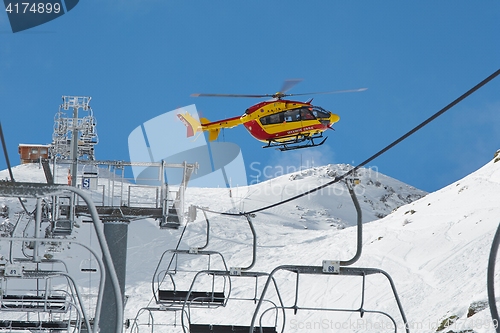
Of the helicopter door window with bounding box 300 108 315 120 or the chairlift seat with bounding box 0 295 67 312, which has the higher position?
the helicopter door window with bounding box 300 108 315 120

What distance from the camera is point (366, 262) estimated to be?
27.4 m

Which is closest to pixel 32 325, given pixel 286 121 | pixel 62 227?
pixel 62 227

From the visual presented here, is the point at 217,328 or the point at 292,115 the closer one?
the point at 217,328

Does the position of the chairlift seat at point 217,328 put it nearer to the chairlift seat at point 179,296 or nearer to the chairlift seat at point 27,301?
the chairlift seat at point 179,296

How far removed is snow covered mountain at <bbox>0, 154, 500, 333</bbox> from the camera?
65.6 ft

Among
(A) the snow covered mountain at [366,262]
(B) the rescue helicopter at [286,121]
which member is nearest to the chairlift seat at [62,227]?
(A) the snow covered mountain at [366,262]

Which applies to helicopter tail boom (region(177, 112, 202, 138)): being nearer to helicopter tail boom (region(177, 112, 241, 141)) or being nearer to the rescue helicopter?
helicopter tail boom (region(177, 112, 241, 141))

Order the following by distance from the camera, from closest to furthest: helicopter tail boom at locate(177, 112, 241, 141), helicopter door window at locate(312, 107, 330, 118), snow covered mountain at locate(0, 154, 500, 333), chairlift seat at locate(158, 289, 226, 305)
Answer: chairlift seat at locate(158, 289, 226, 305)
snow covered mountain at locate(0, 154, 500, 333)
helicopter door window at locate(312, 107, 330, 118)
helicopter tail boom at locate(177, 112, 241, 141)

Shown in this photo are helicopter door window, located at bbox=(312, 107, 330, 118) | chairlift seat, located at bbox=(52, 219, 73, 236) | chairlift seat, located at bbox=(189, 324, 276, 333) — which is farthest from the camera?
helicopter door window, located at bbox=(312, 107, 330, 118)

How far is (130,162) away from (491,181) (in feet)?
75.5

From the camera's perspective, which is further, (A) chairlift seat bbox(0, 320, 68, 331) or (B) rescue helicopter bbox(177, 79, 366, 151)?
(B) rescue helicopter bbox(177, 79, 366, 151)

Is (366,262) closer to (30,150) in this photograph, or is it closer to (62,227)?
(62,227)

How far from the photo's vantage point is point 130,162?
15.9 m

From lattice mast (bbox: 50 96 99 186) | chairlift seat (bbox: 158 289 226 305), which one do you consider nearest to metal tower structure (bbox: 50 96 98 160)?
lattice mast (bbox: 50 96 99 186)
